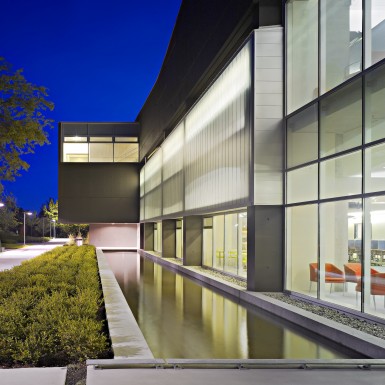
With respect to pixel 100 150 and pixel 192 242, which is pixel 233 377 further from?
pixel 100 150

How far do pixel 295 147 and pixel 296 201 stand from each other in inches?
60.6

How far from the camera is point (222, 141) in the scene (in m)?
19.6

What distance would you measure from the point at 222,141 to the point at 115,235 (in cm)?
3461

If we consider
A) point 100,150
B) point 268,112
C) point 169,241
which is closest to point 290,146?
point 268,112

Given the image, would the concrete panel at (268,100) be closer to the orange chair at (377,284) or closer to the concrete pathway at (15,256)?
the orange chair at (377,284)

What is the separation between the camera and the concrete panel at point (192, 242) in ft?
86.2

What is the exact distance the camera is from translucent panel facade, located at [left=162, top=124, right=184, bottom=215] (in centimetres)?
2884

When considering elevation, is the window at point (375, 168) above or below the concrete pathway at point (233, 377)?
above

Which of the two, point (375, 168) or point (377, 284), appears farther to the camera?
point (375, 168)

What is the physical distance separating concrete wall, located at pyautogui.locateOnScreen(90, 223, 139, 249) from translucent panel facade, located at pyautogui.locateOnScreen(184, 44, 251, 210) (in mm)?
26978

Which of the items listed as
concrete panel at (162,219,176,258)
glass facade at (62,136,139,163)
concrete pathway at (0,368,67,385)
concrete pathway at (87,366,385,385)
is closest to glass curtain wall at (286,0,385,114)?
concrete pathway at (87,366,385,385)

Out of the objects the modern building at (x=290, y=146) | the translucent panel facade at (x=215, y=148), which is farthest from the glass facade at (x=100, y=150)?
the modern building at (x=290, y=146)

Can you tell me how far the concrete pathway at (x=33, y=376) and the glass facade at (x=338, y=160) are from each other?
677 cm

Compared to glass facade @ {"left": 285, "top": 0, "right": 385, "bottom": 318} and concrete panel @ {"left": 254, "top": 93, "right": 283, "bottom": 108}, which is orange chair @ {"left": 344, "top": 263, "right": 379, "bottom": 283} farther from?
concrete panel @ {"left": 254, "top": 93, "right": 283, "bottom": 108}
